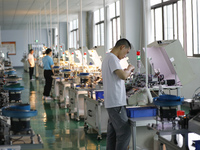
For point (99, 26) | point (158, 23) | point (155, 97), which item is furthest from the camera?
point (99, 26)

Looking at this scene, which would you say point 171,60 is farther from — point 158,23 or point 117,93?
point 158,23

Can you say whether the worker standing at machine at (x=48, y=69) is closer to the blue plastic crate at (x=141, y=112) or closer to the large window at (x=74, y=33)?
the blue plastic crate at (x=141, y=112)

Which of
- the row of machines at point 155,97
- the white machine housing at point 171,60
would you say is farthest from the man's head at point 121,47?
the white machine housing at point 171,60

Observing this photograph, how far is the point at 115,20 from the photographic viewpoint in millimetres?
14258

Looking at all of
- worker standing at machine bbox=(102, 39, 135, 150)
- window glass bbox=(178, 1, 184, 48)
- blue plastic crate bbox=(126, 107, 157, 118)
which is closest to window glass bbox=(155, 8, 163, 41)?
window glass bbox=(178, 1, 184, 48)

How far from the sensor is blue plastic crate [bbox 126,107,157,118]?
3586 millimetres

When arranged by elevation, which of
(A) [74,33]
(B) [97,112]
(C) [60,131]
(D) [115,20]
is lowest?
(C) [60,131]

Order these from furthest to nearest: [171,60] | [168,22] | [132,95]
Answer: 1. [168,22]
2. [171,60]
3. [132,95]

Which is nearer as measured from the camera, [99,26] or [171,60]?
[171,60]

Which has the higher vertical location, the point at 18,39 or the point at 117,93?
the point at 18,39

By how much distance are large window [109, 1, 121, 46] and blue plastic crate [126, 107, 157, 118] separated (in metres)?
10.4

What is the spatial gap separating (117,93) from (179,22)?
6227mm

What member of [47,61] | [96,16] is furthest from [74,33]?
[47,61]

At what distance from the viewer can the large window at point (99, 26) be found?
16.4m
